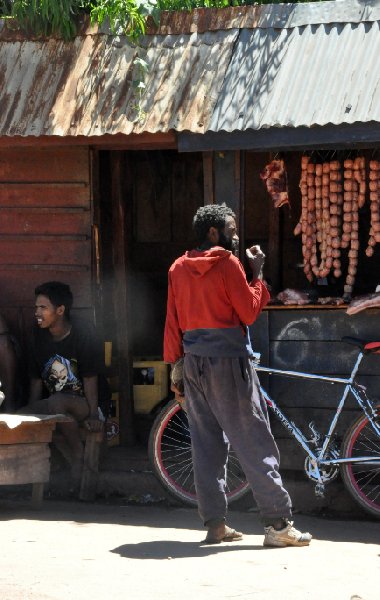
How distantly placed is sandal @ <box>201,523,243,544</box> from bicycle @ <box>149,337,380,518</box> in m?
0.89

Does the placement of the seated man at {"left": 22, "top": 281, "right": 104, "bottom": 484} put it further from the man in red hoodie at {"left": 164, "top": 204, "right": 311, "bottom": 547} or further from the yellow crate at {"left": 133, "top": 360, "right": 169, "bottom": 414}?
the man in red hoodie at {"left": 164, "top": 204, "right": 311, "bottom": 547}

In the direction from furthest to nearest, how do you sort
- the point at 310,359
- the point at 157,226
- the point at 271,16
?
1. the point at 157,226
2. the point at 271,16
3. the point at 310,359

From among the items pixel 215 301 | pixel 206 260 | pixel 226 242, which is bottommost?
pixel 215 301

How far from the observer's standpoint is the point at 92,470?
8945 millimetres

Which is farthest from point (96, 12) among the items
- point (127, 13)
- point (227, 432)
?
point (227, 432)

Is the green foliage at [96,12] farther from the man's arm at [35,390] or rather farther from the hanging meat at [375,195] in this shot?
the man's arm at [35,390]

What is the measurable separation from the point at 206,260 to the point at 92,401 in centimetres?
247

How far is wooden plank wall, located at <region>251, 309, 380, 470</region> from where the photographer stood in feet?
27.2

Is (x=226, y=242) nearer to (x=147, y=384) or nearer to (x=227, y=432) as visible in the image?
(x=227, y=432)

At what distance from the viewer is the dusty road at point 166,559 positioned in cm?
598

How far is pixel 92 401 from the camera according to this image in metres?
8.91

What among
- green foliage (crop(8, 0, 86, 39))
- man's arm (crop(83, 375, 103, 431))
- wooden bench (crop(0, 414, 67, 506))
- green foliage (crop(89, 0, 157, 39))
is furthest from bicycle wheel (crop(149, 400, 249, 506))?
green foliage (crop(8, 0, 86, 39))

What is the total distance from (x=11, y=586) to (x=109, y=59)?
437 cm

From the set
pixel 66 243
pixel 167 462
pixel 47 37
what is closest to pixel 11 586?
pixel 167 462
